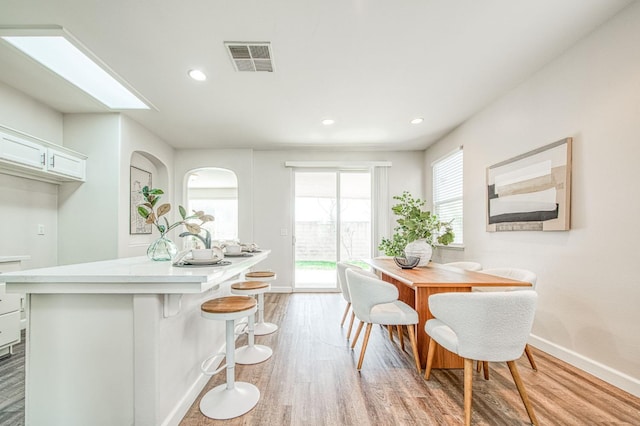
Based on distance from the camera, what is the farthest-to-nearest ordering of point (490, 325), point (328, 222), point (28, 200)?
point (328, 222)
point (28, 200)
point (490, 325)

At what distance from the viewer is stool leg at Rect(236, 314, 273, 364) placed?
7.61 ft

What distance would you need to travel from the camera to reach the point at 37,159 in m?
A: 2.85

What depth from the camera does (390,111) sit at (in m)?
→ 3.41

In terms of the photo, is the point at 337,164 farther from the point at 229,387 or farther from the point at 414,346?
the point at 229,387

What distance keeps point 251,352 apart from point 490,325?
74.8 inches

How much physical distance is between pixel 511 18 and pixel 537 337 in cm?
271

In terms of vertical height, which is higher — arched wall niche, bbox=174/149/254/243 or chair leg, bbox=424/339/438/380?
arched wall niche, bbox=174/149/254/243

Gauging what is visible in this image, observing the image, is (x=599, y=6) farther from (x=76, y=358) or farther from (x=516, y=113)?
(x=76, y=358)

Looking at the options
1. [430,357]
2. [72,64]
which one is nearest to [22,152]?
[72,64]

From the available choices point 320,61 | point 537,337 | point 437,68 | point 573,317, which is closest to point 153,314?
point 320,61

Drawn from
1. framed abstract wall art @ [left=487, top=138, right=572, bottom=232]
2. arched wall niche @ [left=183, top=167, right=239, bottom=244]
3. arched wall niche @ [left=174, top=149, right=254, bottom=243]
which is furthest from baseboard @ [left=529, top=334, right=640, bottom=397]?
arched wall niche @ [left=183, top=167, right=239, bottom=244]

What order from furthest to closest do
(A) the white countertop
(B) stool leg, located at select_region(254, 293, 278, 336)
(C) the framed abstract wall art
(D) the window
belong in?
(D) the window → (B) stool leg, located at select_region(254, 293, 278, 336) → (C) the framed abstract wall art → (A) the white countertop

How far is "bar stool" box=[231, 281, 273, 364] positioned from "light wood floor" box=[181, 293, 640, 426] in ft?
0.28

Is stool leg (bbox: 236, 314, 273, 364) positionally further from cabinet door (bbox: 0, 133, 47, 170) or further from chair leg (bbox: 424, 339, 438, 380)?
cabinet door (bbox: 0, 133, 47, 170)
